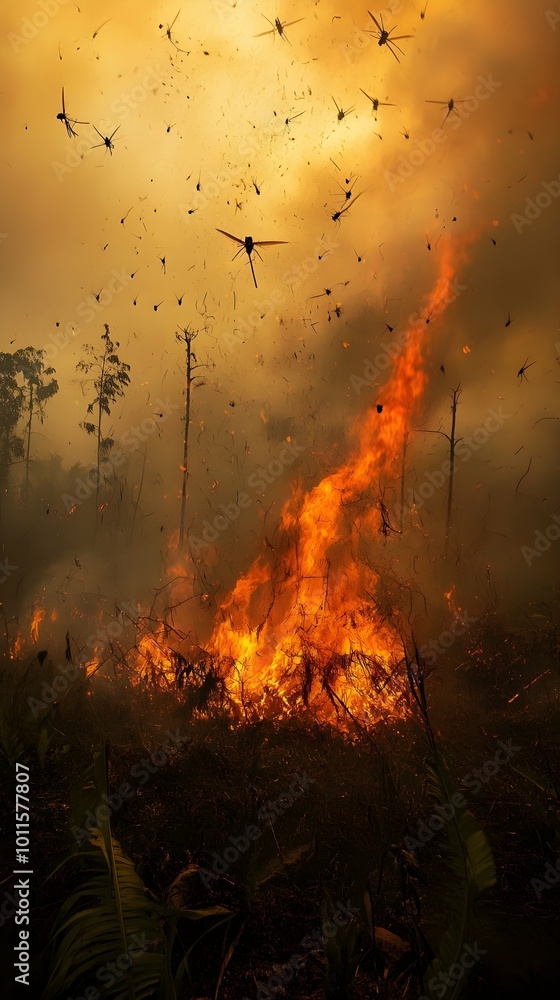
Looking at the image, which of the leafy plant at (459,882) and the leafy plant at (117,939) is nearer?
the leafy plant at (459,882)

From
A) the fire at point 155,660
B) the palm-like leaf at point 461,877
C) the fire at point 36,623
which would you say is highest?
the fire at point 36,623

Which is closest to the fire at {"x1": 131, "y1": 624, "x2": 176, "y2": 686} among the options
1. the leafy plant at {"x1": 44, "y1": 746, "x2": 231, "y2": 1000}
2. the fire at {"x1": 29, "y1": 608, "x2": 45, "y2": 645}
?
the fire at {"x1": 29, "y1": 608, "x2": 45, "y2": 645}

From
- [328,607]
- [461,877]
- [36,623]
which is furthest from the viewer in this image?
[36,623]

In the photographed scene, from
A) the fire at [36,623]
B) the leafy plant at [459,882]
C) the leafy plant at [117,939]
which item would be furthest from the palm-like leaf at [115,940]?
the fire at [36,623]

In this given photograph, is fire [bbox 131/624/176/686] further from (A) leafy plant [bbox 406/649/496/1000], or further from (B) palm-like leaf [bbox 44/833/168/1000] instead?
(A) leafy plant [bbox 406/649/496/1000]

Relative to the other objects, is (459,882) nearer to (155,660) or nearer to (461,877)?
(461,877)

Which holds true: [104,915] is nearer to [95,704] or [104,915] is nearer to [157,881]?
[157,881]

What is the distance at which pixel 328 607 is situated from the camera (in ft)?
28.9

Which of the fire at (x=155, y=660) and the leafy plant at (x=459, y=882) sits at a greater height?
the fire at (x=155, y=660)

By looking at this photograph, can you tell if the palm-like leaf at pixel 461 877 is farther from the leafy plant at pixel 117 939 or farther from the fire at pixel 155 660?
the fire at pixel 155 660

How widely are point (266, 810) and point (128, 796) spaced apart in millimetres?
1475

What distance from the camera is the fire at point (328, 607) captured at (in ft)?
24.8

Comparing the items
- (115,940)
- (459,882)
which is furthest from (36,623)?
(459,882)

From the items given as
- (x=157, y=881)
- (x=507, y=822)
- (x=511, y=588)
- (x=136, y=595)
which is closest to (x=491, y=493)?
(x=511, y=588)
